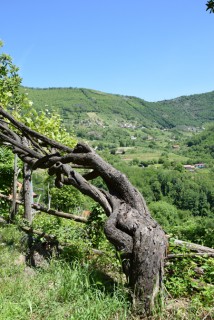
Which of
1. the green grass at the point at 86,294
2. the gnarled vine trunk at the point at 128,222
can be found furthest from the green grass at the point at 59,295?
the gnarled vine trunk at the point at 128,222

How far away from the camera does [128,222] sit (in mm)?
3631

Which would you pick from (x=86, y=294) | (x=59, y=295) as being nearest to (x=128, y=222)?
(x=86, y=294)

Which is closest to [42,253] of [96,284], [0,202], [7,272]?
[7,272]

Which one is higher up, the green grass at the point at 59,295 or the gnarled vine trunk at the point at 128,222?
the gnarled vine trunk at the point at 128,222

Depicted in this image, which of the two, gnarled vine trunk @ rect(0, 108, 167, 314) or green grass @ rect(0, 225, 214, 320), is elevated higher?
gnarled vine trunk @ rect(0, 108, 167, 314)

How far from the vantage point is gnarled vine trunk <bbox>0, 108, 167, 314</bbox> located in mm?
3373

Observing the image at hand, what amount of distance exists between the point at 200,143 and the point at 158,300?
191m

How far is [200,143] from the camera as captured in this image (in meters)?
186

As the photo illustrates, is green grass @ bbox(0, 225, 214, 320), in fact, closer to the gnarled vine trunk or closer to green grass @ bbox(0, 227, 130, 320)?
green grass @ bbox(0, 227, 130, 320)

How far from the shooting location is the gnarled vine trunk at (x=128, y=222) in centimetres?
337

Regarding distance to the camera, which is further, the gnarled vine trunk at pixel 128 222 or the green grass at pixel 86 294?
the gnarled vine trunk at pixel 128 222

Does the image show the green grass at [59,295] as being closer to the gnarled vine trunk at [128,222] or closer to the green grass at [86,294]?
the green grass at [86,294]

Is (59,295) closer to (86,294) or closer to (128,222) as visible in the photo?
(86,294)

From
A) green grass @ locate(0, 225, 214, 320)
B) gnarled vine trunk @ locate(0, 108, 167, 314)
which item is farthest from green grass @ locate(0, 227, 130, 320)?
gnarled vine trunk @ locate(0, 108, 167, 314)
